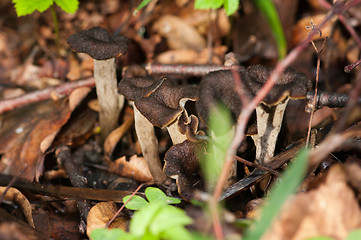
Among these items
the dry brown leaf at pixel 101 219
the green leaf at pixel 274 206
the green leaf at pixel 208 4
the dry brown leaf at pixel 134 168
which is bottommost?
the dry brown leaf at pixel 134 168

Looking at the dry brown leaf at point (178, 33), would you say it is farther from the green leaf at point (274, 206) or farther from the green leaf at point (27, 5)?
the green leaf at point (274, 206)

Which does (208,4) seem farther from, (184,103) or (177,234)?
(177,234)

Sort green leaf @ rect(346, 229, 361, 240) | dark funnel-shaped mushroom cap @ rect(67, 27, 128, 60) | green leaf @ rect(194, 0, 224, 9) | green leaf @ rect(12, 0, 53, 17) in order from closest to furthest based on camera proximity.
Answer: green leaf @ rect(346, 229, 361, 240)
dark funnel-shaped mushroom cap @ rect(67, 27, 128, 60)
green leaf @ rect(194, 0, 224, 9)
green leaf @ rect(12, 0, 53, 17)

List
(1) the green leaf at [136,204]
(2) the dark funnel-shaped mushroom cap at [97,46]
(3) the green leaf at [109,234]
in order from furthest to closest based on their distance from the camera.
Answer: (2) the dark funnel-shaped mushroom cap at [97,46]
(1) the green leaf at [136,204]
(3) the green leaf at [109,234]

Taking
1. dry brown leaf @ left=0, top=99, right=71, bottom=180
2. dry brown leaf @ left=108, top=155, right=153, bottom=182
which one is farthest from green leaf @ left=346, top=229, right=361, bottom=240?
dry brown leaf @ left=0, top=99, right=71, bottom=180

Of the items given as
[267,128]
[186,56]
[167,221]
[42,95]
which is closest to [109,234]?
[167,221]

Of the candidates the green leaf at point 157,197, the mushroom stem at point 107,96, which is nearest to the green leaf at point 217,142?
the green leaf at point 157,197

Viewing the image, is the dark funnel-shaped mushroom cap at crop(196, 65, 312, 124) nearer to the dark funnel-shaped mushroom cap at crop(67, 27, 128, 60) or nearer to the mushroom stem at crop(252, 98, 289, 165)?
the mushroom stem at crop(252, 98, 289, 165)
